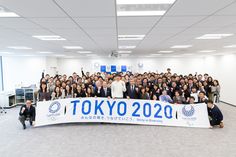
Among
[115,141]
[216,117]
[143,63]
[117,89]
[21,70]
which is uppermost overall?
[143,63]

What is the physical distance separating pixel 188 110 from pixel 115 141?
8.19ft

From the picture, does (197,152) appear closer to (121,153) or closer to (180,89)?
(121,153)

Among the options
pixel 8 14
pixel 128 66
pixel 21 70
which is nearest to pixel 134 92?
pixel 8 14

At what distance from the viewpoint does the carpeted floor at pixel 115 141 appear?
3.67m

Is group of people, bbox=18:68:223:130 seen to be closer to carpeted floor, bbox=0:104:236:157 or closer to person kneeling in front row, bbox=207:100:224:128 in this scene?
person kneeling in front row, bbox=207:100:224:128

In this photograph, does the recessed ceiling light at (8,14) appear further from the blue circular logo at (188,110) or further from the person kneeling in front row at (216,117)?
the person kneeling in front row at (216,117)

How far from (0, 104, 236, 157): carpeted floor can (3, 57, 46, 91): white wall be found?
7.51 metres

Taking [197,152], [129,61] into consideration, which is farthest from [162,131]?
[129,61]

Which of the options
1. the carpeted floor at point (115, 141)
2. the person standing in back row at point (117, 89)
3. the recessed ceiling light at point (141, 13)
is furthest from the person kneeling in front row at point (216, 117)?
the recessed ceiling light at point (141, 13)

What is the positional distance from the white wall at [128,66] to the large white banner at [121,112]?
5.73 metres

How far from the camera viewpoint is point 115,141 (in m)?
4.25

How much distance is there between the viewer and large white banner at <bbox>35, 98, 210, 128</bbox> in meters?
5.21

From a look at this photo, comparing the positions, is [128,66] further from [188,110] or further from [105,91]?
[188,110]

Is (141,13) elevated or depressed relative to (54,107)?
elevated
